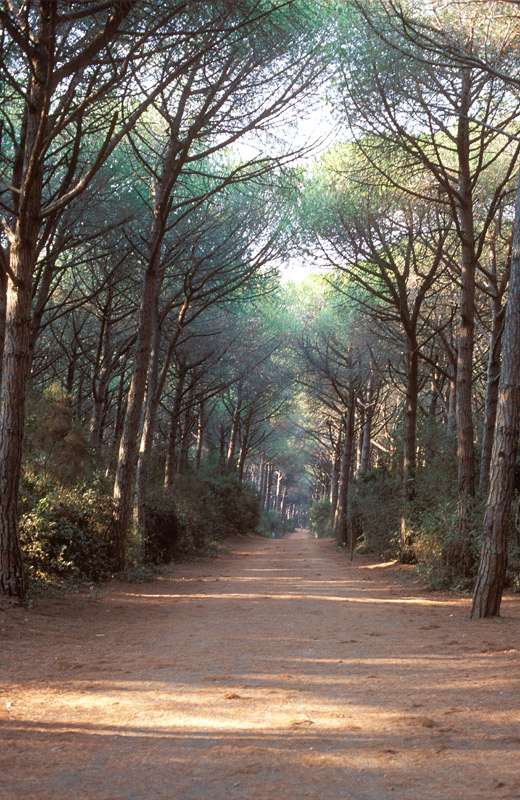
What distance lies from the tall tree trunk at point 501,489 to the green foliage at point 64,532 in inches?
218

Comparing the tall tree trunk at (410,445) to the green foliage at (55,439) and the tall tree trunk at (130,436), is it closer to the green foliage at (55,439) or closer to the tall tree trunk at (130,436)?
the tall tree trunk at (130,436)

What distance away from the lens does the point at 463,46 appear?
33.7 feet

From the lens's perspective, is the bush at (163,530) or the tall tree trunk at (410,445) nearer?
the bush at (163,530)

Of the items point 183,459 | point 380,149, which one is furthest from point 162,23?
point 183,459

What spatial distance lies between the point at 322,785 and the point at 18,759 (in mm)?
1499

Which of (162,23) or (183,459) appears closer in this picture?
(162,23)

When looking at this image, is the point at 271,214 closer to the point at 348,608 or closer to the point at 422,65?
the point at 422,65

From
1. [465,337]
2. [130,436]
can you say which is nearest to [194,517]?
[130,436]

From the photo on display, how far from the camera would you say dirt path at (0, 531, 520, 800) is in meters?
3.03

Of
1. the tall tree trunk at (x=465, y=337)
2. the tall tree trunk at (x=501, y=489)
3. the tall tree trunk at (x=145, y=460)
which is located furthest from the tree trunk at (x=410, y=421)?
Answer: the tall tree trunk at (x=501, y=489)

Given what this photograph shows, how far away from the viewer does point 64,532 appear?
9898 mm

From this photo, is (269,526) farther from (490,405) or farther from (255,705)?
(255,705)

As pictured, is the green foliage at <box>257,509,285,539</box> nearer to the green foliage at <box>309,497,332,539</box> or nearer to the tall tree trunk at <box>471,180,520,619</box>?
the green foliage at <box>309,497,332,539</box>

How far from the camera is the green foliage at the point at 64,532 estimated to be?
906 centimetres
